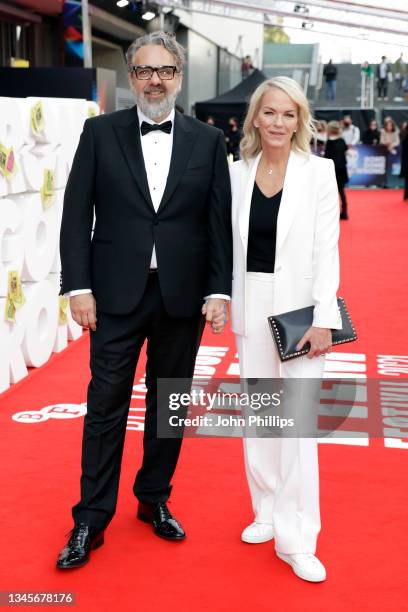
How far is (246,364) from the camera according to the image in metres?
2.99

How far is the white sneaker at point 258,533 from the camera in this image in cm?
314

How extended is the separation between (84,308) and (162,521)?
872 millimetres

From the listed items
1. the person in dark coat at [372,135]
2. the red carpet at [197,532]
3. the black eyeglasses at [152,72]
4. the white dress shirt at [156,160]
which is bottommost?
the red carpet at [197,532]

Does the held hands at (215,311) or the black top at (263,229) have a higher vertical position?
the black top at (263,229)

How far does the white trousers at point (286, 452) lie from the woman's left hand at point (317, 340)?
0.06 m

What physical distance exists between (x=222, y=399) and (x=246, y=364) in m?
1.95

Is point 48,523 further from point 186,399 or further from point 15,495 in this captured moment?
point 186,399

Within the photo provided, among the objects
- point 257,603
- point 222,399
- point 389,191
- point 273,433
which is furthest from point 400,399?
point 389,191

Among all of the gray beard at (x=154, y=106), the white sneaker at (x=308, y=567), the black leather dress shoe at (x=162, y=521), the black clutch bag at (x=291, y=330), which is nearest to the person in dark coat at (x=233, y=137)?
Answer: the black leather dress shoe at (x=162, y=521)

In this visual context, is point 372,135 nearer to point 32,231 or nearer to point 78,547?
point 32,231

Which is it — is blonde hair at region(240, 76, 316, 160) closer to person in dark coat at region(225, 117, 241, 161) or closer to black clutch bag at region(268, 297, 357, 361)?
black clutch bag at region(268, 297, 357, 361)

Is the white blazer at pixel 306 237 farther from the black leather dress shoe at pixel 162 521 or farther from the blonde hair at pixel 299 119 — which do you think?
the black leather dress shoe at pixel 162 521

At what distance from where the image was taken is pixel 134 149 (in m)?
2.90

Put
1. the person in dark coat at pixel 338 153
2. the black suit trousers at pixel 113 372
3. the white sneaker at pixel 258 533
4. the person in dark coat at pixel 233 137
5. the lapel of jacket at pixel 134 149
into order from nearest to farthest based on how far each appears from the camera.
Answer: the lapel of jacket at pixel 134 149 → the black suit trousers at pixel 113 372 → the white sneaker at pixel 258 533 → the person in dark coat at pixel 338 153 → the person in dark coat at pixel 233 137
